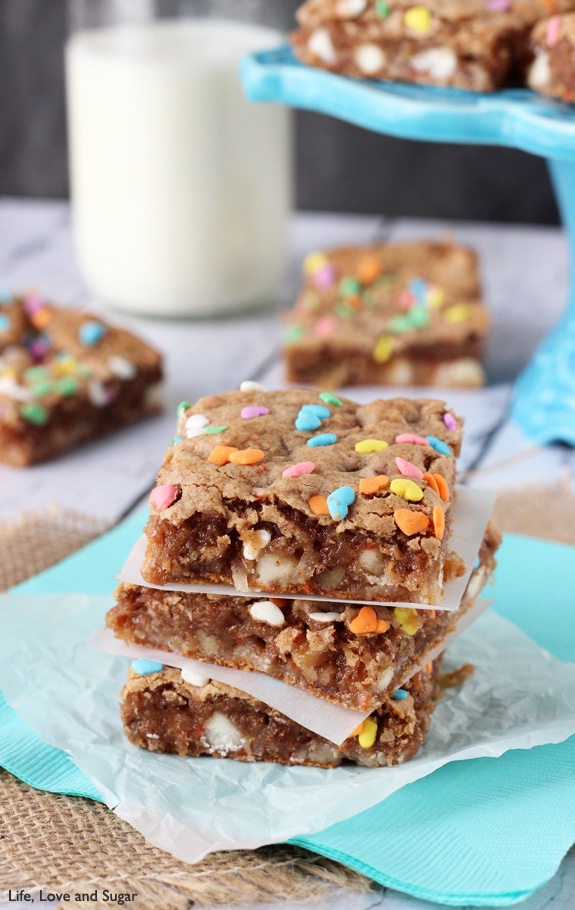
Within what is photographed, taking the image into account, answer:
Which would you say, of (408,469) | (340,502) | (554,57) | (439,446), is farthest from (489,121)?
(340,502)

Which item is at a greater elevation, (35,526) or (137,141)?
(137,141)

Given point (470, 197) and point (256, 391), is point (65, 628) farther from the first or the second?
point (470, 197)

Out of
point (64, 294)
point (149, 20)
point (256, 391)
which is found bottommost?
point (64, 294)

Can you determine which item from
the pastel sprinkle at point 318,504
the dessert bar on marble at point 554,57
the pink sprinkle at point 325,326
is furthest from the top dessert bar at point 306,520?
the pink sprinkle at point 325,326

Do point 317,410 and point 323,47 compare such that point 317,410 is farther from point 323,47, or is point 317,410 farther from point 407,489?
point 323,47

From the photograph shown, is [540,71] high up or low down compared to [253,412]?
up

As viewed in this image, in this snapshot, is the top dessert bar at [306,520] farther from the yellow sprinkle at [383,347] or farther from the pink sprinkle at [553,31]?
the yellow sprinkle at [383,347]

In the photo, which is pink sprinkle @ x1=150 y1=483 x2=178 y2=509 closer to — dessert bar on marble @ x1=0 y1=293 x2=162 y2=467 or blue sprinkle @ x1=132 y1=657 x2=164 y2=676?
blue sprinkle @ x1=132 y1=657 x2=164 y2=676

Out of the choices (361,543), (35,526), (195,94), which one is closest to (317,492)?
(361,543)
